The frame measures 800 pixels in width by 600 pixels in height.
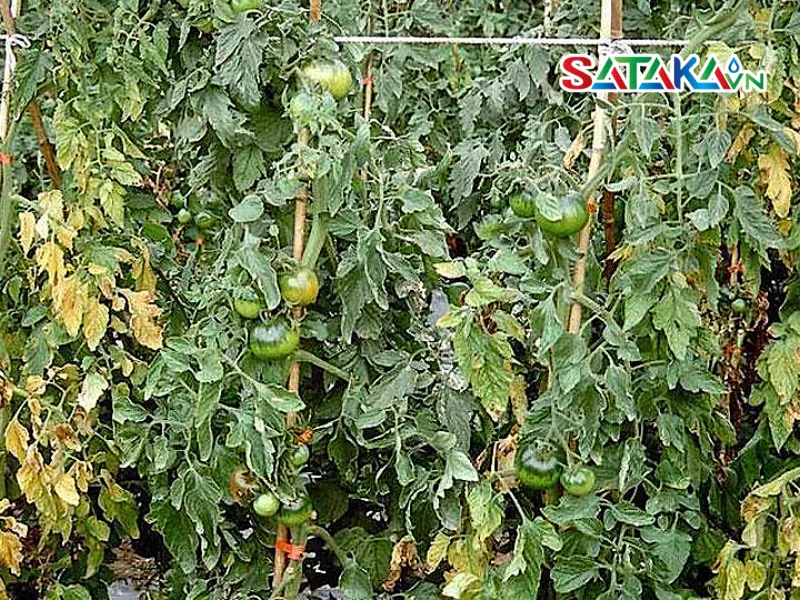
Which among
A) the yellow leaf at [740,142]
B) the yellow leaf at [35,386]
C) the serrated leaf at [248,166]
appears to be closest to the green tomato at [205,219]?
the serrated leaf at [248,166]

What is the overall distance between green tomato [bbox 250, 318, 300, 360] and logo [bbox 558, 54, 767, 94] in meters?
0.57

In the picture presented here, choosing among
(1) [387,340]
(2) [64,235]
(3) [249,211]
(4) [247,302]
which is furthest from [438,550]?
(2) [64,235]

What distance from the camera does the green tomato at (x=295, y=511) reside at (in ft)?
5.60

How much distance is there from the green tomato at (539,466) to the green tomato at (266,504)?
35 centimetres

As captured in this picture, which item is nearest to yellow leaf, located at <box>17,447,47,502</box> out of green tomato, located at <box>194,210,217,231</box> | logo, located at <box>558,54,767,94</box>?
green tomato, located at <box>194,210,217,231</box>

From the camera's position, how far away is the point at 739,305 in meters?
1.94

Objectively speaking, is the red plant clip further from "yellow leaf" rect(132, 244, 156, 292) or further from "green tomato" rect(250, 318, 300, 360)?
"yellow leaf" rect(132, 244, 156, 292)

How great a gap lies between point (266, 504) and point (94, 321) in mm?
472

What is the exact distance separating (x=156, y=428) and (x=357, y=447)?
1.26 feet

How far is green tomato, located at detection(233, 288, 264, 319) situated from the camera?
5.27 feet

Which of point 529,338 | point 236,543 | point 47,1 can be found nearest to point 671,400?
point 529,338

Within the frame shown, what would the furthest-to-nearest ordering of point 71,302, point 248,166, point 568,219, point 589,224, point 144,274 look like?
point 144,274, point 71,302, point 248,166, point 589,224, point 568,219

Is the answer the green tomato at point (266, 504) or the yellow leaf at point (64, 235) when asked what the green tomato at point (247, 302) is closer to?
the green tomato at point (266, 504)

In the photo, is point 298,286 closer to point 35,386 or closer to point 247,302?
point 247,302
